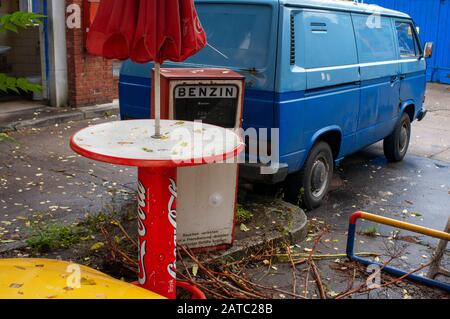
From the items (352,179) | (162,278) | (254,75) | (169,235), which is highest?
(254,75)

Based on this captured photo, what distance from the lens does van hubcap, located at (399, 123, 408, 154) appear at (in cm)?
826

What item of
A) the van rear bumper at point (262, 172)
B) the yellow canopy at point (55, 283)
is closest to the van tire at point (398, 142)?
the van rear bumper at point (262, 172)

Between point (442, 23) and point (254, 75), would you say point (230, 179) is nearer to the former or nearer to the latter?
point (254, 75)

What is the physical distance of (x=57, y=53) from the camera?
9.48 m

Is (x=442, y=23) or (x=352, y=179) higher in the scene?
(x=442, y=23)

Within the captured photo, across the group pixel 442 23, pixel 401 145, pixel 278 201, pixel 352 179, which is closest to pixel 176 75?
pixel 278 201

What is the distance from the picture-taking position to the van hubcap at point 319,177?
5770 mm

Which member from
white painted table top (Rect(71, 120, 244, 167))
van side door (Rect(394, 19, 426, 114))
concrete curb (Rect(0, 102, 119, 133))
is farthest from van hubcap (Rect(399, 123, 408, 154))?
white painted table top (Rect(71, 120, 244, 167))

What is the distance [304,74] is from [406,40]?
3.60 metres

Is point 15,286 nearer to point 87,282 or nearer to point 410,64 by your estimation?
point 87,282

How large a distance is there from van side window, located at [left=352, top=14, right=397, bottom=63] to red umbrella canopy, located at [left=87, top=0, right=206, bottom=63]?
3662 millimetres

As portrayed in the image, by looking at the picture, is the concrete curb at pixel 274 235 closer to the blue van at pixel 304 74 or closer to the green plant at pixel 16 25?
the blue van at pixel 304 74
